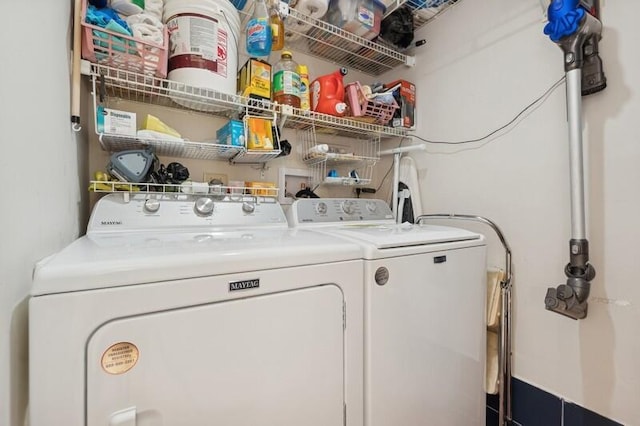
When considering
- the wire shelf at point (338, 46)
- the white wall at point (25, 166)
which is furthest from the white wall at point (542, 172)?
the white wall at point (25, 166)

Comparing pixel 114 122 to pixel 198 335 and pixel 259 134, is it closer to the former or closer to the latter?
pixel 259 134

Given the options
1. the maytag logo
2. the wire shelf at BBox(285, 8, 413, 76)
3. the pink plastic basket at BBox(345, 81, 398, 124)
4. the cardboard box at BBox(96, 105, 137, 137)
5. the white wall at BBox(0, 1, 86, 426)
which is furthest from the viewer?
the pink plastic basket at BBox(345, 81, 398, 124)

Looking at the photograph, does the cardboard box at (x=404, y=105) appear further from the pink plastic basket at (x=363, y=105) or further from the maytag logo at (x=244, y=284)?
the maytag logo at (x=244, y=284)

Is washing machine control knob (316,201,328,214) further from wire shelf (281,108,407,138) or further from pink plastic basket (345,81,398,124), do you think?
pink plastic basket (345,81,398,124)

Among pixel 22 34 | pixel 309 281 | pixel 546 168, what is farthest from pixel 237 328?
pixel 546 168

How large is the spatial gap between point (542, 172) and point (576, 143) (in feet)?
0.74

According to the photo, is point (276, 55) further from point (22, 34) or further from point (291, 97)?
point (22, 34)

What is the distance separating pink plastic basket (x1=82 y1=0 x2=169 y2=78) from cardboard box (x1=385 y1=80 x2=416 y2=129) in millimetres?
1277

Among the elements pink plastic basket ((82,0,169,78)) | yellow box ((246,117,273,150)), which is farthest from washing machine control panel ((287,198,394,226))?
pink plastic basket ((82,0,169,78))

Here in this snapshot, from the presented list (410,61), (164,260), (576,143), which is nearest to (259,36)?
(410,61)

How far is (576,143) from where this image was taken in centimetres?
109

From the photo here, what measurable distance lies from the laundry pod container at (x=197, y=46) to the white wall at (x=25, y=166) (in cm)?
37

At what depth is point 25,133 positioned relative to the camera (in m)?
0.61

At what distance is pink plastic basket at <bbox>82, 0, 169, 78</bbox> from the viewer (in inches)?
37.6
